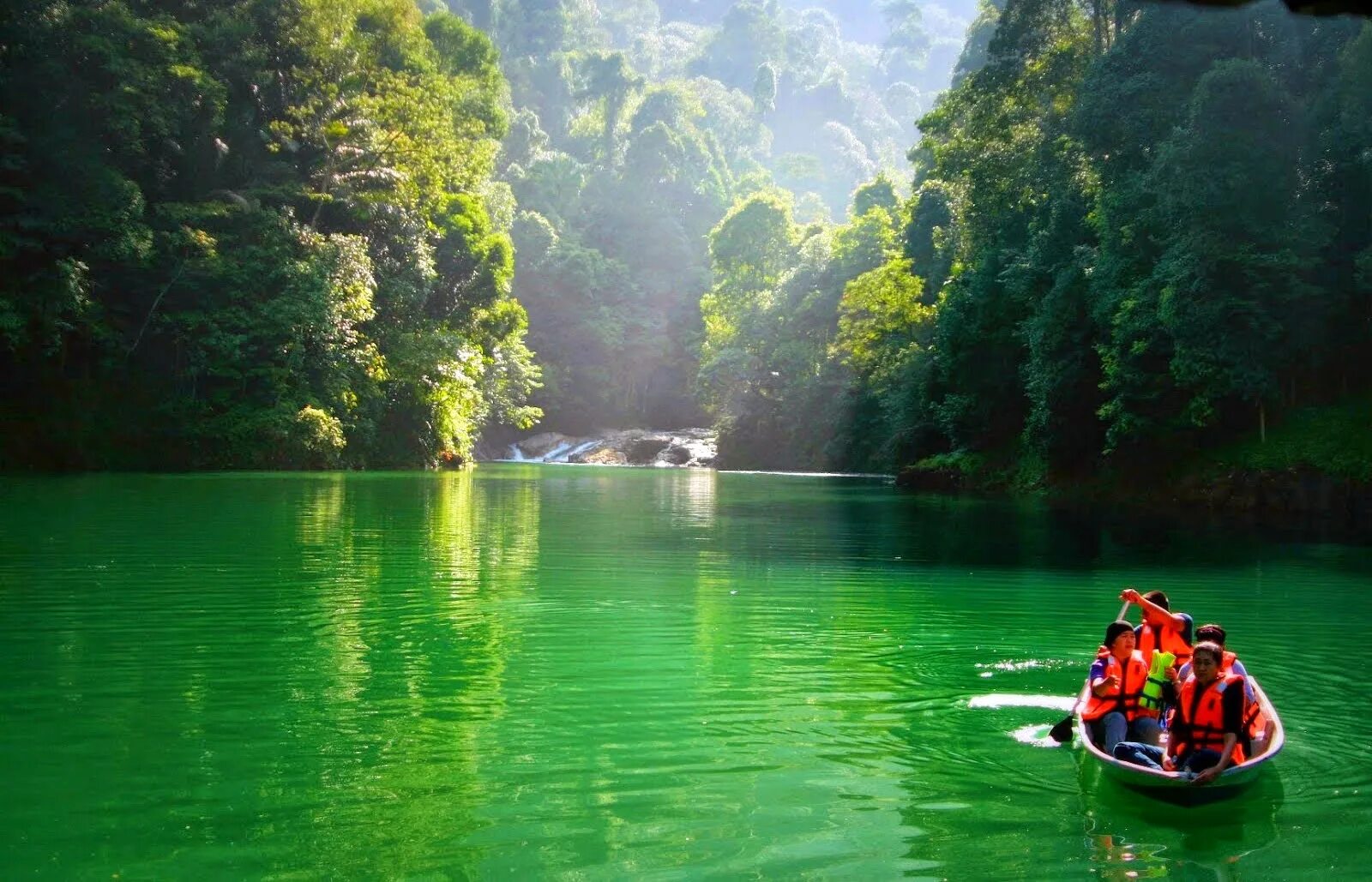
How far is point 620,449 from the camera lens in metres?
71.2

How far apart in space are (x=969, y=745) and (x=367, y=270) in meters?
37.3

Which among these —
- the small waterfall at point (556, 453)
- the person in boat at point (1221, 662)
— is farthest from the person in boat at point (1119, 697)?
the small waterfall at point (556, 453)

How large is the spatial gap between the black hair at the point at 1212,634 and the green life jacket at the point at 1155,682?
24cm

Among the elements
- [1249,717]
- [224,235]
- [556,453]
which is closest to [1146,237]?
[1249,717]

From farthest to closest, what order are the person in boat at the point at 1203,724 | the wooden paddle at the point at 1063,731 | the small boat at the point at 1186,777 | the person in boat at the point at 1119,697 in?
the wooden paddle at the point at 1063,731, the person in boat at the point at 1119,697, the person in boat at the point at 1203,724, the small boat at the point at 1186,777

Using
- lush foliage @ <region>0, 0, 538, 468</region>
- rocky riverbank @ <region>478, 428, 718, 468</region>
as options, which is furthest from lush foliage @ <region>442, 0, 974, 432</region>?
lush foliage @ <region>0, 0, 538, 468</region>

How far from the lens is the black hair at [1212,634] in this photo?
6.84 metres

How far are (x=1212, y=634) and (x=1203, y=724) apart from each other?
86 cm

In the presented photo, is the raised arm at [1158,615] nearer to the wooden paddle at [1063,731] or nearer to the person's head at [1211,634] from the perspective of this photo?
the person's head at [1211,634]

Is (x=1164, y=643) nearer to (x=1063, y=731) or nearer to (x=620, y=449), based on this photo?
(x=1063, y=731)

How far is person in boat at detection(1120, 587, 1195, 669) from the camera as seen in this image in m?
7.82

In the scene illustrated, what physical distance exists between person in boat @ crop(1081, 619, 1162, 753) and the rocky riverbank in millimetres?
58297

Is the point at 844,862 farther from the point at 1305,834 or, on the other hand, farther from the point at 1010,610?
the point at 1010,610

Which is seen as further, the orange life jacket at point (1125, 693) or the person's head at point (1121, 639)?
the person's head at point (1121, 639)
